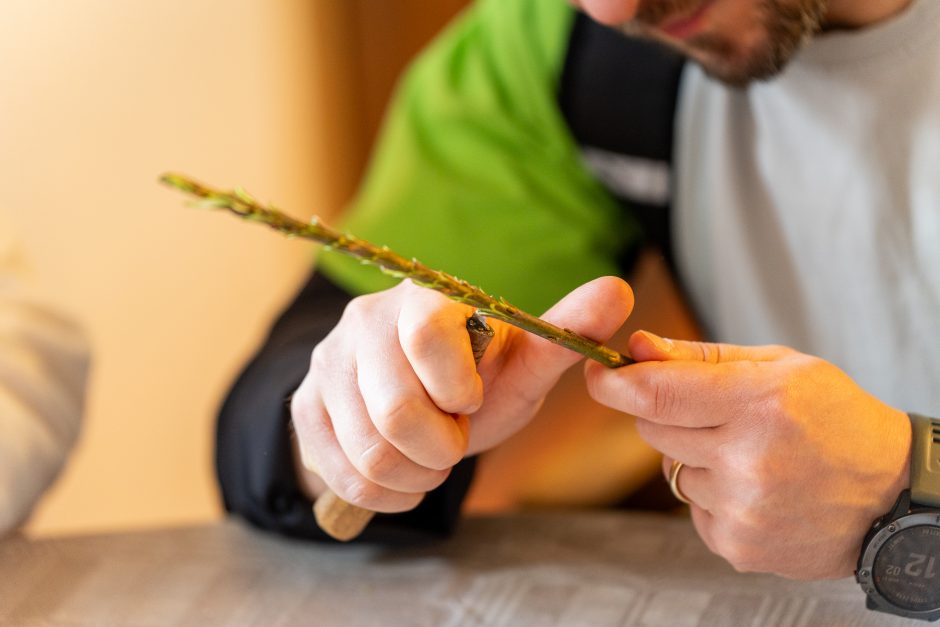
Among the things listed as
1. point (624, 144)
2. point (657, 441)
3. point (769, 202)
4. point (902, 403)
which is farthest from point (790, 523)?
point (624, 144)

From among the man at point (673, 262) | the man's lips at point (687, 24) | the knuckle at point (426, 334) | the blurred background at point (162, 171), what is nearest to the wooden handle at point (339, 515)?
the man at point (673, 262)

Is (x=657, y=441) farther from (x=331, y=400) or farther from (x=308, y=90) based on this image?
(x=308, y=90)

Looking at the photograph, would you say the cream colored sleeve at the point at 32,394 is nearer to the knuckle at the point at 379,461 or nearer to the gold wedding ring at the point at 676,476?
the knuckle at the point at 379,461

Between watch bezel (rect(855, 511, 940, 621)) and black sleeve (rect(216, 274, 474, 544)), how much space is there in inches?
8.6

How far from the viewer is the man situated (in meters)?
0.38

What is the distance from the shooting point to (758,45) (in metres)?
0.55

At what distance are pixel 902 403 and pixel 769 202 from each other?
157mm

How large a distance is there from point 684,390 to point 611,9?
249 millimetres

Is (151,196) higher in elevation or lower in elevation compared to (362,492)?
lower

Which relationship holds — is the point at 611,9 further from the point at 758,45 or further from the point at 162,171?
the point at 162,171

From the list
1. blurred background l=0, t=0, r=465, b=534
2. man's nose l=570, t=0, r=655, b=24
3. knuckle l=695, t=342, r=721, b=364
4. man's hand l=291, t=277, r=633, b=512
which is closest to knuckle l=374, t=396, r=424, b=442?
man's hand l=291, t=277, r=633, b=512

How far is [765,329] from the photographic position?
2.05ft

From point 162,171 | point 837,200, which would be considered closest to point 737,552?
point 837,200

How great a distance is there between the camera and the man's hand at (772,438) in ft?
1.24
